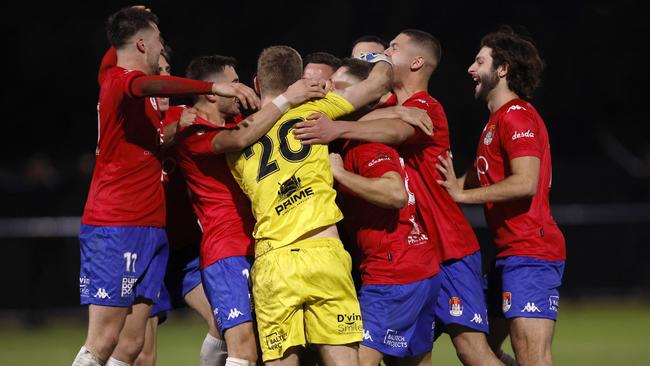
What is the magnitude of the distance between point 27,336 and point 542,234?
9059mm

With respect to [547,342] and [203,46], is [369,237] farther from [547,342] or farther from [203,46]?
[203,46]

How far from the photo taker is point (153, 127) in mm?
7211

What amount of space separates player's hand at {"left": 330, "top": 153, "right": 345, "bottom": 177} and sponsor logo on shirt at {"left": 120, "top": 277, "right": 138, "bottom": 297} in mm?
1621

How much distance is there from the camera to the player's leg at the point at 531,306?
272 inches

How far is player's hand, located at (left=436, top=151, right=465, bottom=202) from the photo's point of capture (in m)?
7.07

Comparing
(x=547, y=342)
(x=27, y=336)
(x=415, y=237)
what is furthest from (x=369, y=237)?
(x=27, y=336)

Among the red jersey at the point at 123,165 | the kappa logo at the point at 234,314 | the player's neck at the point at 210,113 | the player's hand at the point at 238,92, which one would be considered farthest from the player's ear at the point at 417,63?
the kappa logo at the point at 234,314

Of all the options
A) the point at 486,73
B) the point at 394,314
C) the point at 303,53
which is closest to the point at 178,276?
the point at 394,314

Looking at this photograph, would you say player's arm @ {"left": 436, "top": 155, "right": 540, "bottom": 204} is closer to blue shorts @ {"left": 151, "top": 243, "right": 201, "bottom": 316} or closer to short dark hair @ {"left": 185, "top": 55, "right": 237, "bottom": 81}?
short dark hair @ {"left": 185, "top": 55, "right": 237, "bottom": 81}

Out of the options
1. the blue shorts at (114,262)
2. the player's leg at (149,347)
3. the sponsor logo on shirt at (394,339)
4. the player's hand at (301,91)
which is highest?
the player's hand at (301,91)

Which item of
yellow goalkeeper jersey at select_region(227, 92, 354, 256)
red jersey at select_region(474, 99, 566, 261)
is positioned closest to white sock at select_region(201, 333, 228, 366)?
yellow goalkeeper jersey at select_region(227, 92, 354, 256)

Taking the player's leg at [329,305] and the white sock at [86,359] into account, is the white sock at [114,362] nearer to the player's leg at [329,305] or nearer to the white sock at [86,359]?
the white sock at [86,359]

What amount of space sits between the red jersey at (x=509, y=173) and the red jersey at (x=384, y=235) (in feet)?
1.97

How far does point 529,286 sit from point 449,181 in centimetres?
89
